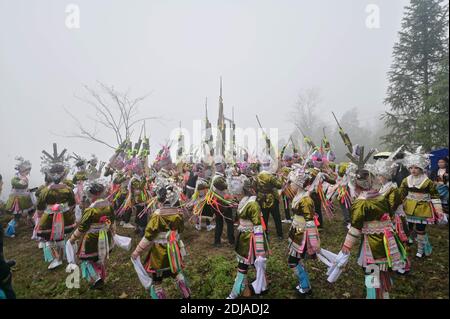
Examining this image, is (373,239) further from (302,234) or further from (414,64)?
(414,64)

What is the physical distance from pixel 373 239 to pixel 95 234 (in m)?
5.23

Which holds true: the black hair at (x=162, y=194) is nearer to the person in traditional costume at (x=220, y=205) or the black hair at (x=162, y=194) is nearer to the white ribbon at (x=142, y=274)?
the white ribbon at (x=142, y=274)

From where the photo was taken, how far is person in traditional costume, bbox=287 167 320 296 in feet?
13.5

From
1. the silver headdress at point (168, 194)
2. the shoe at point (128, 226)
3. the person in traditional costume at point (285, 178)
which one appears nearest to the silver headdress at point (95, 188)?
the silver headdress at point (168, 194)

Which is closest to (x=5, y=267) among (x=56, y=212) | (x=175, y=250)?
(x=175, y=250)

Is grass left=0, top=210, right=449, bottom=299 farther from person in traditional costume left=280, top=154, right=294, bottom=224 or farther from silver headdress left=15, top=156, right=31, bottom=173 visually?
silver headdress left=15, top=156, right=31, bottom=173

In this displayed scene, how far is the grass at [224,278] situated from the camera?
4.59m

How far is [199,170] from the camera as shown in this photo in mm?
10836

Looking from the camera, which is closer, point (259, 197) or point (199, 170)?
point (259, 197)

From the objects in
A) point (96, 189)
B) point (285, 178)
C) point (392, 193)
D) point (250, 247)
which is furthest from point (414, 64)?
point (96, 189)

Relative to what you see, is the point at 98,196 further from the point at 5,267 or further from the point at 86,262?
the point at 5,267

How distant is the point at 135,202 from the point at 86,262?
371cm

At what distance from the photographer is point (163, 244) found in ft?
13.2
